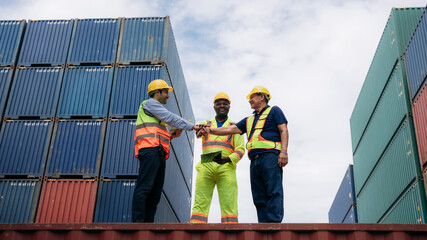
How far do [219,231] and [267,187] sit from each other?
1.23m

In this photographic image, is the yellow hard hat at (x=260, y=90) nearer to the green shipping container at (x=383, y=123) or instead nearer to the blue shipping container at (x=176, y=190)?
the blue shipping container at (x=176, y=190)

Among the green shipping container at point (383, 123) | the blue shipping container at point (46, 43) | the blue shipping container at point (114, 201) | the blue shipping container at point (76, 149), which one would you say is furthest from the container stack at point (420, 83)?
the blue shipping container at point (46, 43)

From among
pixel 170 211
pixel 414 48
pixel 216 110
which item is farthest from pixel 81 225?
pixel 414 48

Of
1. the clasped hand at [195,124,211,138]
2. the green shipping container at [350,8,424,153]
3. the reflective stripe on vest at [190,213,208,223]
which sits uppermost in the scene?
the green shipping container at [350,8,424,153]

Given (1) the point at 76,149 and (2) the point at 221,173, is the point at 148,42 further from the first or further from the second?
(2) the point at 221,173

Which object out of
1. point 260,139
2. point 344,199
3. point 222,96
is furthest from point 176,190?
point 344,199

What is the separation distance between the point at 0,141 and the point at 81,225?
31.8 feet

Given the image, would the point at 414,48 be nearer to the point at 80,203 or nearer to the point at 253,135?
the point at 253,135

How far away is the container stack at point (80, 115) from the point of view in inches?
500

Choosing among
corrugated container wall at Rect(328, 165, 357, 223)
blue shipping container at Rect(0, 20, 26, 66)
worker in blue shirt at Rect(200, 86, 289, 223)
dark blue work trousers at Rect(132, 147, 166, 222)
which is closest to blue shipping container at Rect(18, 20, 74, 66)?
blue shipping container at Rect(0, 20, 26, 66)

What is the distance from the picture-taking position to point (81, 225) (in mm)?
5410

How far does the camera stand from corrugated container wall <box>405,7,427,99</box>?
43.2 feet

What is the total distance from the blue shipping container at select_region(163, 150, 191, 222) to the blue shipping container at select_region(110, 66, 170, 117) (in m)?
2.10

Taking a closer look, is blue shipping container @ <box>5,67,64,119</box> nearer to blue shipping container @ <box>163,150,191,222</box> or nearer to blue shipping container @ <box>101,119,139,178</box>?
blue shipping container @ <box>101,119,139,178</box>
